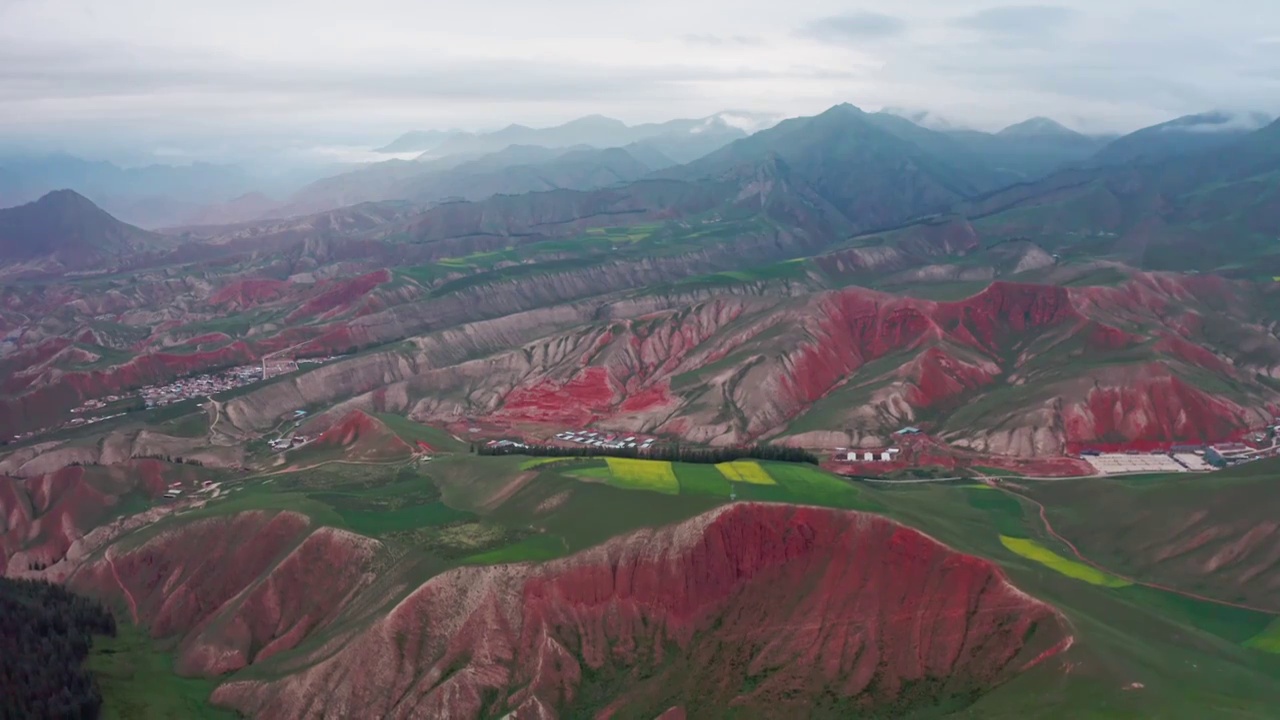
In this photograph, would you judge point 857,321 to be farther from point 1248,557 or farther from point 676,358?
point 1248,557

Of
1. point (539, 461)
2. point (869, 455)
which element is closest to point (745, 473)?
point (539, 461)

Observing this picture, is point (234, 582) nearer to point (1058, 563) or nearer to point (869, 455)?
point (1058, 563)

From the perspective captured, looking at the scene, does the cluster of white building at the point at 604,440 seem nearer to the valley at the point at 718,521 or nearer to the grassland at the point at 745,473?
the valley at the point at 718,521

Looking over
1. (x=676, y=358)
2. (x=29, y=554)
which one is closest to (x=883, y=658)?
(x=29, y=554)

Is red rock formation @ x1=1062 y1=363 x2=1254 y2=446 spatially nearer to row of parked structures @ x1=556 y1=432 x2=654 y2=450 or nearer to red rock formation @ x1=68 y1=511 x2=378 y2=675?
row of parked structures @ x1=556 y1=432 x2=654 y2=450

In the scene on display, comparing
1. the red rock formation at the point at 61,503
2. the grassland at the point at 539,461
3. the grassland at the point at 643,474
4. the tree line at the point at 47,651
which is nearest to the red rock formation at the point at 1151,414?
the grassland at the point at 643,474

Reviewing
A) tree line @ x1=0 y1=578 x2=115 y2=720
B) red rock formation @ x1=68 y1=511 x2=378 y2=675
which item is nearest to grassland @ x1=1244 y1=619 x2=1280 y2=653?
red rock formation @ x1=68 y1=511 x2=378 y2=675
